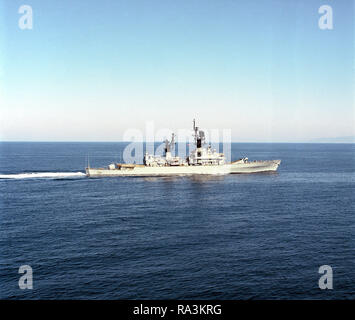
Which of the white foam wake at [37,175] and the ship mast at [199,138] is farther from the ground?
the ship mast at [199,138]

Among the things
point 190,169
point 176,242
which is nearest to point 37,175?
point 190,169

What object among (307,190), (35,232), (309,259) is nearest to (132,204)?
(35,232)

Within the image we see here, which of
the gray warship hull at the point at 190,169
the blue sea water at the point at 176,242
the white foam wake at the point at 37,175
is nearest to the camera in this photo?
the blue sea water at the point at 176,242

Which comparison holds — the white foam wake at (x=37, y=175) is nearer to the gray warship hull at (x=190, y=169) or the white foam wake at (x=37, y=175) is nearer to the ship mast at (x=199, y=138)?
the gray warship hull at (x=190, y=169)

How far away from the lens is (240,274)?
33.5m

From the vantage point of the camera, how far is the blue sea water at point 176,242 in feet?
101

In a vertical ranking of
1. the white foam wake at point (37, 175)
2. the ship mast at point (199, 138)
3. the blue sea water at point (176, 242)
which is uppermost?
the ship mast at point (199, 138)

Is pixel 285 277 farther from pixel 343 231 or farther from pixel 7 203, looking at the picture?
pixel 7 203

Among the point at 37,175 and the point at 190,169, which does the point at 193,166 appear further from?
the point at 37,175

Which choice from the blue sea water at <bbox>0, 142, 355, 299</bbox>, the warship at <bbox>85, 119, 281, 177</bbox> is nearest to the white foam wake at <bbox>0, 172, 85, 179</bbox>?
the warship at <bbox>85, 119, 281, 177</bbox>

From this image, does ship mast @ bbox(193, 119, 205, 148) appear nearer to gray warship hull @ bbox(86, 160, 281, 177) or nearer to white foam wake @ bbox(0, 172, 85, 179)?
gray warship hull @ bbox(86, 160, 281, 177)

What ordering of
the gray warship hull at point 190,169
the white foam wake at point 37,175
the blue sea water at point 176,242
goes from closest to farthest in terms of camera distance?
the blue sea water at point 176,242
the white foam wake at point 37,175
the gray warship hull at point 190,169

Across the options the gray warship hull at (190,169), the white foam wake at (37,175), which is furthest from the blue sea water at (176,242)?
the gray warship hull at (190,169)
